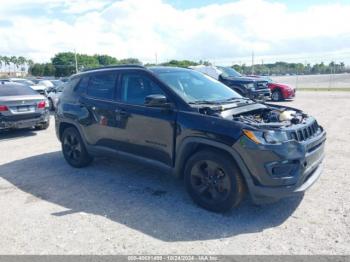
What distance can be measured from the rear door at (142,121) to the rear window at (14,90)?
5847 mm

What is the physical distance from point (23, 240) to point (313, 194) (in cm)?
373

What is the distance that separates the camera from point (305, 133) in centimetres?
378

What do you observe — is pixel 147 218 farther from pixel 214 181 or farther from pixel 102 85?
pixel 102 85

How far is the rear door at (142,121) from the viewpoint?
4.23 meters

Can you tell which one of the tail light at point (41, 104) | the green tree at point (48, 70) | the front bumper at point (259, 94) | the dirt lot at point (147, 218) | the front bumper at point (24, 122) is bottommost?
the dirt lot at point (147, 218)

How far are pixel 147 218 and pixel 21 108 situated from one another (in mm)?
6768

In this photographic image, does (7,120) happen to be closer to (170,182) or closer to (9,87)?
(9,87)

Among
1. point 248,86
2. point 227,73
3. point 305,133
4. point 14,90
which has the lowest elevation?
point 305,133

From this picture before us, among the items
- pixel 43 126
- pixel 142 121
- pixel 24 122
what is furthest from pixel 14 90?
pixel 142 121

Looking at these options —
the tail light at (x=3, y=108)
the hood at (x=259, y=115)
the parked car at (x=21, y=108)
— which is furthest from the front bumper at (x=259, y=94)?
the hood at (x=259, y=115)

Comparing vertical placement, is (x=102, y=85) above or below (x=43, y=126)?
above

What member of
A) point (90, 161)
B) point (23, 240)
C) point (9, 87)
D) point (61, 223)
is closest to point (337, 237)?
point (61, 223)

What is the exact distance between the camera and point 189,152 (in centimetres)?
406

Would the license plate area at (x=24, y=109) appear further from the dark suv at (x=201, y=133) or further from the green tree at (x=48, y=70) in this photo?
the green tree at (x=48, y=70)
